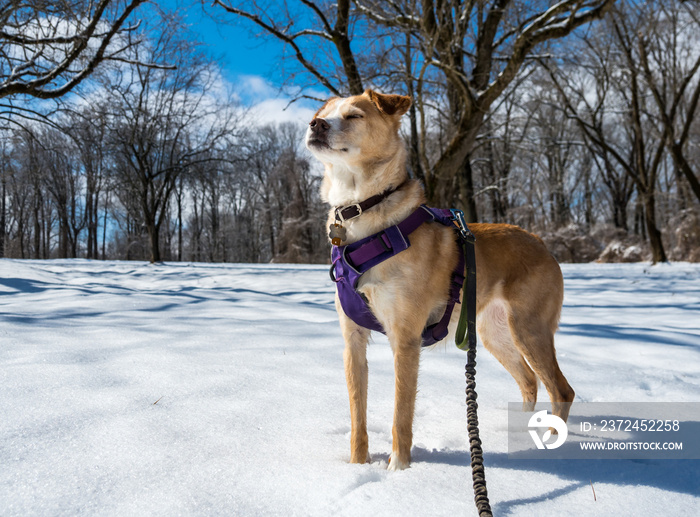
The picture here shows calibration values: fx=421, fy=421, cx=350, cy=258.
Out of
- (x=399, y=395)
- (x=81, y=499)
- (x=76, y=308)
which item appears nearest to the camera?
(x=81, y=499)

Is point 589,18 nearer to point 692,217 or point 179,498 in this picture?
point 179,498

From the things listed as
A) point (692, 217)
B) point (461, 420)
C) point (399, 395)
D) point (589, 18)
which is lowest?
point (461, 420)

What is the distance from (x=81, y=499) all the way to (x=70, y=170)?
4379 cm

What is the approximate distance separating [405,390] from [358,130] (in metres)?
1.30

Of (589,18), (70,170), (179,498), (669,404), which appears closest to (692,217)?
(589,18)

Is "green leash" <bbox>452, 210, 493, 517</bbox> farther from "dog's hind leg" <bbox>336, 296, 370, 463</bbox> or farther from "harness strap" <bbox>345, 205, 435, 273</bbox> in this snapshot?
"dog's hind leg" <bbox>336, 296, 370, 463</bbox>

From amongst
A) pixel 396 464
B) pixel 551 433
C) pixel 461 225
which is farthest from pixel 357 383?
pixel 551 433

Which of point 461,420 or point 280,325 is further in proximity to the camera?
point 280,325

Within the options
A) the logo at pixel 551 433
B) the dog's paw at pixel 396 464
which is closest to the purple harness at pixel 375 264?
the dog's paw at pixel 396 464

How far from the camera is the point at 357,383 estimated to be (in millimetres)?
2100

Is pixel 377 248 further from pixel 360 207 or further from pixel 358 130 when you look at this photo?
pixel 358 130

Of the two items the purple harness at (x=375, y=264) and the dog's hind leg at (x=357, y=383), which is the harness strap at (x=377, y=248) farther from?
the dog's hind leg at (x=357, y=383)

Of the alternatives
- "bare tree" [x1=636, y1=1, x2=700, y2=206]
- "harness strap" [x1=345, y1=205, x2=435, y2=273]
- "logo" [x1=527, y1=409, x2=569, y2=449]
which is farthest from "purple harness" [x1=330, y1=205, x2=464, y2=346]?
"bare tree" [x1=636, y1=1, x2=700, y2=206]

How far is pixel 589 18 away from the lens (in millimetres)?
7953
